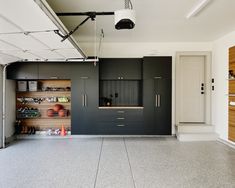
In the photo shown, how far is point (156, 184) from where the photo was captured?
2.67 metres

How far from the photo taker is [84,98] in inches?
206

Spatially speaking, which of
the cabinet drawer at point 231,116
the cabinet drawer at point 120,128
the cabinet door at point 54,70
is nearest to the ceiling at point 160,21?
the cabinet door at point 54,70

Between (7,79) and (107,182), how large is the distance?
4.10 m

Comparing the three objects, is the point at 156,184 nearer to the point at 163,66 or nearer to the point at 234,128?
the point at 234,128

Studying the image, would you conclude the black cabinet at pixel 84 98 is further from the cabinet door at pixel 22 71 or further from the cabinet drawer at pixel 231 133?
the cabinet drawer at pixel 231 133

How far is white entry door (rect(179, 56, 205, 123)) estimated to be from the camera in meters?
5.79

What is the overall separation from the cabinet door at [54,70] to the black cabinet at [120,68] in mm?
971

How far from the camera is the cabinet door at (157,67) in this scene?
17.1 feet

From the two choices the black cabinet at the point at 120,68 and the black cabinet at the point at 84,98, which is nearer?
the black cabinet at the point at 84,98

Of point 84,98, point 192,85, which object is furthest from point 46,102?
point 192,85

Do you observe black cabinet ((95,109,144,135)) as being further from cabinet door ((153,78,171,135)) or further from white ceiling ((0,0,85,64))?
white ceiling ((0,0,85,64))

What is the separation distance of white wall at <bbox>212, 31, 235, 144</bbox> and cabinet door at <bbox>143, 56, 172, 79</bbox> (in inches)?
54.1

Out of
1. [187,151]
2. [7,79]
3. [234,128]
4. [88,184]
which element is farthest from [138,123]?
[7,79]

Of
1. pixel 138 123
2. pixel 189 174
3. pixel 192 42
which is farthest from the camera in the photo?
pixel 192 42
